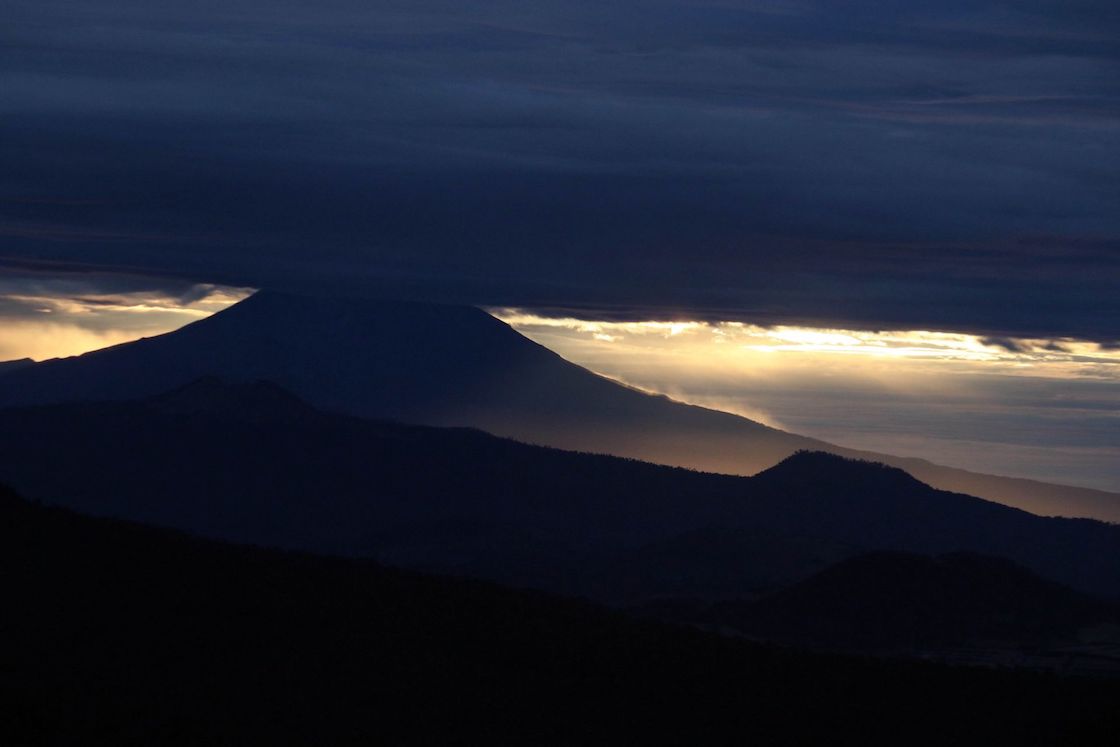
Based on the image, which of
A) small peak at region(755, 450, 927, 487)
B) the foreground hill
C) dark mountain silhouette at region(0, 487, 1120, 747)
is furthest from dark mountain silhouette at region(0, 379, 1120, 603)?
dark mountain silhouette at region(0, 487, 1120, 747)

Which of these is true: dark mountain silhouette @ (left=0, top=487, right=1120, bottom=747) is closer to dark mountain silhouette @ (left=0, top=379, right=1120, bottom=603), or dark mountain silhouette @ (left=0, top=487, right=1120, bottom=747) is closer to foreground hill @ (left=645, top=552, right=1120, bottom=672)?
foreground hill @ (left=645, top=552, right=1120, bottom=672)

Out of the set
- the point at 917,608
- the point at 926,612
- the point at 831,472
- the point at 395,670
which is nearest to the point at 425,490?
the point at 831,472

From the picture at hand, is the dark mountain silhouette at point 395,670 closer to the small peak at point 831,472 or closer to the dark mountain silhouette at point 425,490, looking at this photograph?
the dark mountain silhouette at point 425,490

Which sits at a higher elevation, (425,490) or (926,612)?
(926,612)

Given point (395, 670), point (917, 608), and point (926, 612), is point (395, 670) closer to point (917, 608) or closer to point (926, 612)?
point (926, 612)

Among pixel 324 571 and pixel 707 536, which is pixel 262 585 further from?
pixel 707 536
